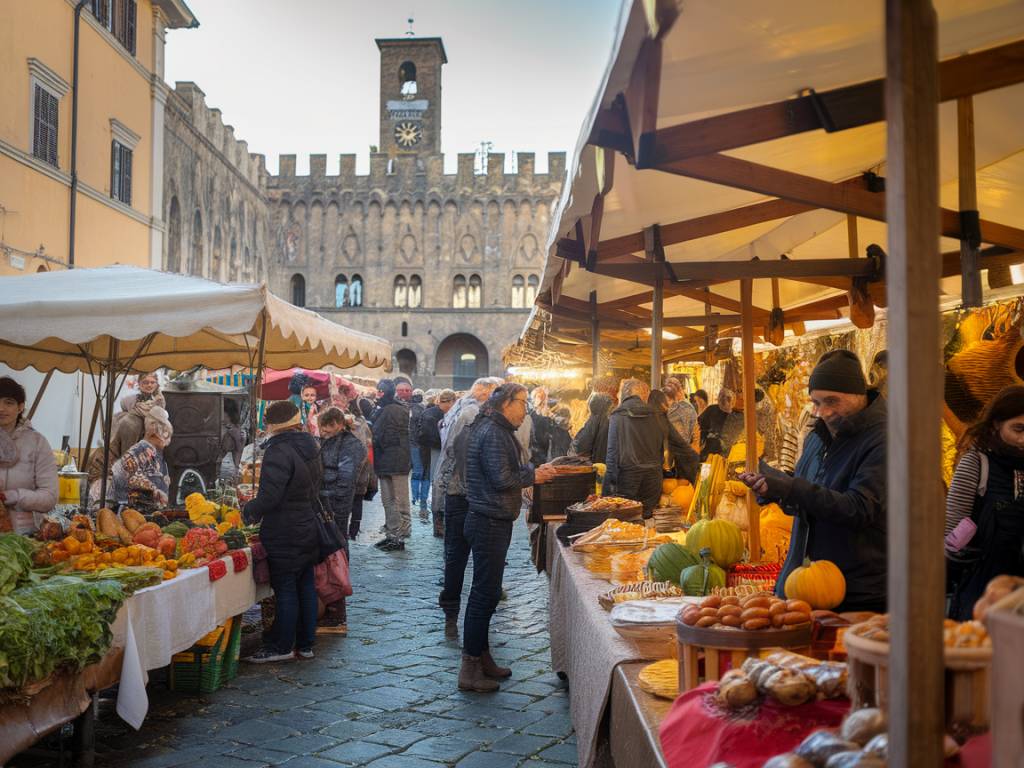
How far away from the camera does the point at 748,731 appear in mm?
1813

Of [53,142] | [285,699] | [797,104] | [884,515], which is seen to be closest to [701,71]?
[797,104]

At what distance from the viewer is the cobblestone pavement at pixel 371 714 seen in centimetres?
406

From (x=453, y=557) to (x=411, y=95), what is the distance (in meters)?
42.9

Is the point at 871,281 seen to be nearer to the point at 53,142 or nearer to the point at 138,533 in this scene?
the point at 138,533

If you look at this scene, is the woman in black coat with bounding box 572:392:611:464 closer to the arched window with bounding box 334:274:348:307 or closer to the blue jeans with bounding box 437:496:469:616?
the blue jeans with bounding box 437:496:469:616

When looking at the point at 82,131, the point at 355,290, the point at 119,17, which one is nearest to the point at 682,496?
the point at 82,131

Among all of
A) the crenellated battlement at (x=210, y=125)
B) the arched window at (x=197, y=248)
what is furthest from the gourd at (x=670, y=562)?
the arched window at (x=197, y=248)

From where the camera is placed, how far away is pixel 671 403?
8.66 metres

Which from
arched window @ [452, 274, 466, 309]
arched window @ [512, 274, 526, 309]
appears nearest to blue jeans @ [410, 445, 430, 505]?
arched window @ [512, 274, 526, 309]

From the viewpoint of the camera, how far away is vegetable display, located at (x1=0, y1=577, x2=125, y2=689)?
3.29 meters

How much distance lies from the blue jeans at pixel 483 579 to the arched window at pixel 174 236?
21366 mm

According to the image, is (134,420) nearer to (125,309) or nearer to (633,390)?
(125,309)

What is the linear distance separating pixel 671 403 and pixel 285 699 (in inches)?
191

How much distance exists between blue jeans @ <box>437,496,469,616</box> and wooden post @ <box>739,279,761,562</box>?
220 centimetres
